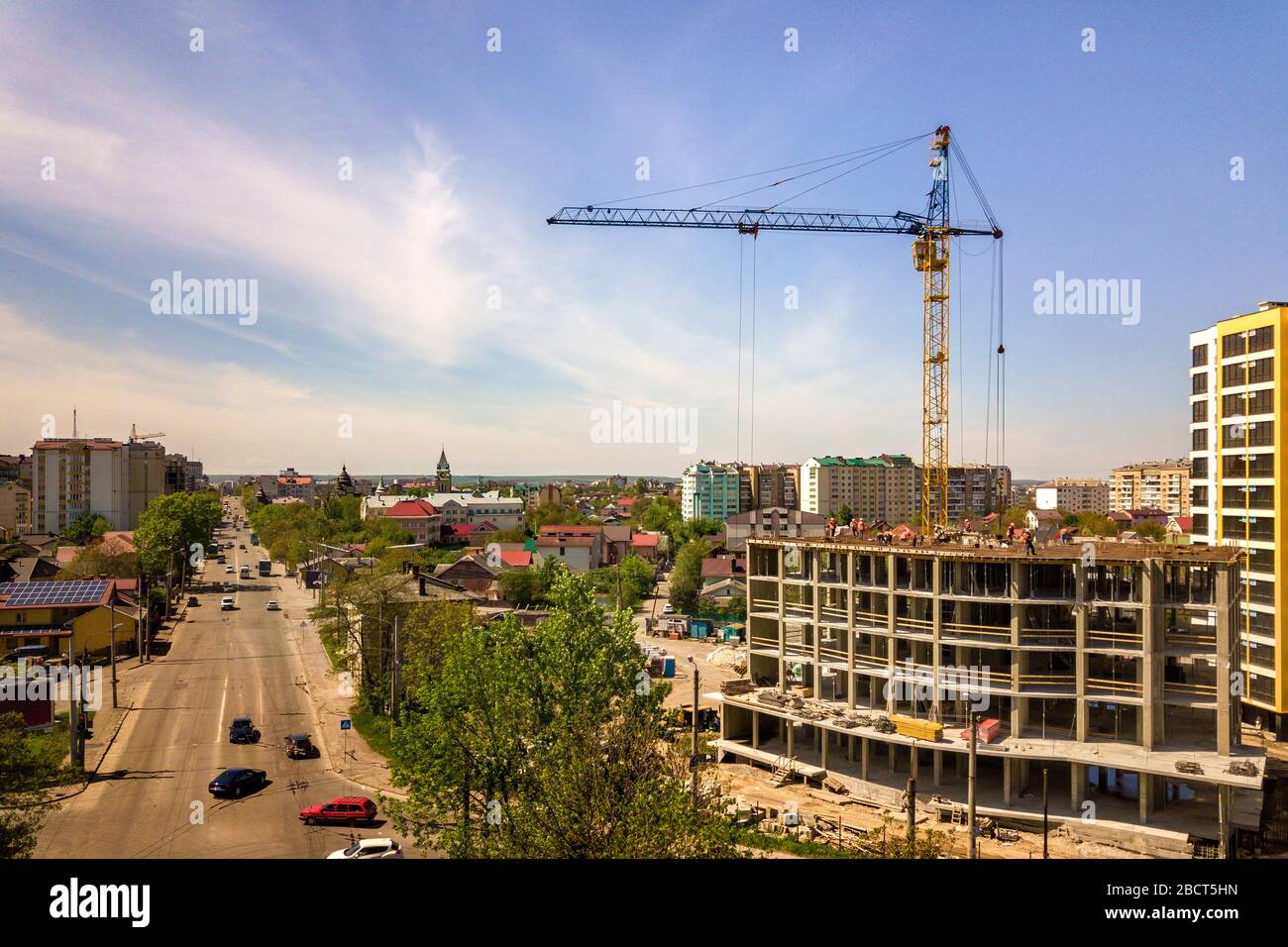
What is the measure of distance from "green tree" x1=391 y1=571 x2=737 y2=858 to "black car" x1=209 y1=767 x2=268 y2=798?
16.6ft

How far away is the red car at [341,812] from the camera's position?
17.0m

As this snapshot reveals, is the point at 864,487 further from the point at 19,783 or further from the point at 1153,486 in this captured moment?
the point at 19,783

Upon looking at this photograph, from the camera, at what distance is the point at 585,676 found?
1516 centimetres

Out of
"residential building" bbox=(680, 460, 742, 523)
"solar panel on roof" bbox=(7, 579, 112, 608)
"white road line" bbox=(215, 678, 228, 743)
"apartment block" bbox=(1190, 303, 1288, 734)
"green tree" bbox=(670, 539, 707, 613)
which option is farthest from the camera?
"residential building" bbox=(680, 460, 742, 523)

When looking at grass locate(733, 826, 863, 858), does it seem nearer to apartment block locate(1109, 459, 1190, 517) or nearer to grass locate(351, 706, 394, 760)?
grass locate(351, 706, 394, 760)

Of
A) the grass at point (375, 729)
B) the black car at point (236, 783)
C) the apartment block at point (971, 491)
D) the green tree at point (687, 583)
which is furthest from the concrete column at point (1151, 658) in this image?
the apartment block at point (971, 491)

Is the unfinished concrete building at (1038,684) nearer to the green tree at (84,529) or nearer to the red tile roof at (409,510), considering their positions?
the green tree at (84,529)

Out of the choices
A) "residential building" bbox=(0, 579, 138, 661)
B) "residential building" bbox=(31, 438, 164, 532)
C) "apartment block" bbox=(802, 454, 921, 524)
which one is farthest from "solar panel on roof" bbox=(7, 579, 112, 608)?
"apartment block" bbox=(802, 454, 921, 524)

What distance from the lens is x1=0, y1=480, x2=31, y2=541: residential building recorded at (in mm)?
68625

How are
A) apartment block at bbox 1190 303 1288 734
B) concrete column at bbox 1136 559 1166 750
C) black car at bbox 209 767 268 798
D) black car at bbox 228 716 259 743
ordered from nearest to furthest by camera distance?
concrete column at bbox 1136 559 1166 750 → black car at bbox 209 767 268 798 → black car at bbox 228 716 259 743 → apartment block at bbox 1190 303 1288 734

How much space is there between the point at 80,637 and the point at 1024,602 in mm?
37319

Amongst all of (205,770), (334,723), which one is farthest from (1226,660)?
(205,770)

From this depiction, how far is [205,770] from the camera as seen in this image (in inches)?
795

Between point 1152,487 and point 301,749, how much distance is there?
419 feet
